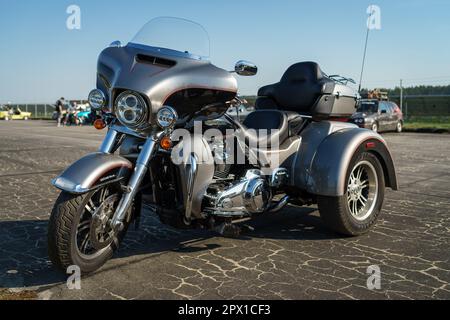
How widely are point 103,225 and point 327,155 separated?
2.27m

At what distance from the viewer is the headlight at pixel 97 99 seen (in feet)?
11.7

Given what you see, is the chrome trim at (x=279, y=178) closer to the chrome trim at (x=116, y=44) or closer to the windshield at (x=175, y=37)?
the windshield at (x=175, y=37)

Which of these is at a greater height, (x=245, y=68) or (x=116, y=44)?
(x=116, y=44)

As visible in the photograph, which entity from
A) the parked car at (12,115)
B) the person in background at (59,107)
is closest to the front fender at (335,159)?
the person in background at (59,107)

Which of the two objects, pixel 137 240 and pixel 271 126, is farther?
pixel 271 126

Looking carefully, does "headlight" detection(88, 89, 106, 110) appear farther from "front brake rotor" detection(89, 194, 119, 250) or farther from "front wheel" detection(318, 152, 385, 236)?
"front wheel" detection(318, 152, 385, 236)

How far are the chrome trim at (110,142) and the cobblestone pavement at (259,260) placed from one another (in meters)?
0.96

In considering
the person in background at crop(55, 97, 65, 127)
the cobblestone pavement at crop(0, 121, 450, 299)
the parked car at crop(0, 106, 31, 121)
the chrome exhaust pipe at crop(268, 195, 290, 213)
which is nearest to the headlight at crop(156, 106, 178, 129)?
the cobblestone pavement at crop(0, 121, 450, 299)

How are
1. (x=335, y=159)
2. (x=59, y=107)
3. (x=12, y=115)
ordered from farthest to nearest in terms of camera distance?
(x=12, y=115) < (x=59, y=107) < (x=335, y=159)

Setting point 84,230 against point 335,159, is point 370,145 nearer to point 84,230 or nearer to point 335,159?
point 335,159

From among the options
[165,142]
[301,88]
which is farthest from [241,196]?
[301,88]

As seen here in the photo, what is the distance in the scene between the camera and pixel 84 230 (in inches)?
136

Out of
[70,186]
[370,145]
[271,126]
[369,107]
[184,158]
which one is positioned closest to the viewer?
[70,186]
